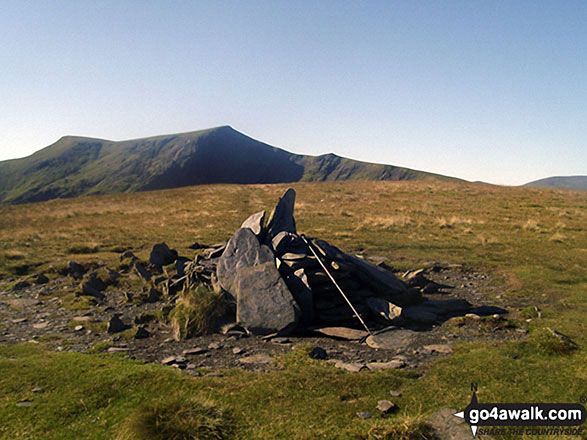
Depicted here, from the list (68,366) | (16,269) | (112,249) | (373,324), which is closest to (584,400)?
(373,324)

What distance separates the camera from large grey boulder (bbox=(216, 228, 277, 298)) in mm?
10094

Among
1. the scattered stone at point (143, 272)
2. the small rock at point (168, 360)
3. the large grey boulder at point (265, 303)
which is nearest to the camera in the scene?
the small rock at point (168, 360)

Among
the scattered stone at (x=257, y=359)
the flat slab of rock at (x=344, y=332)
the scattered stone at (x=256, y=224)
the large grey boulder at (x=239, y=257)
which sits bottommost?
the scattered stone at (x=257, y=359)

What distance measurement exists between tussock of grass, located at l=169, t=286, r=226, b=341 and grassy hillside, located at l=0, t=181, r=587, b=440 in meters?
1.92

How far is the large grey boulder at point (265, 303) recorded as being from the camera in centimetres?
868

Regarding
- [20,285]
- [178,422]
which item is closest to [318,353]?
[178,422]

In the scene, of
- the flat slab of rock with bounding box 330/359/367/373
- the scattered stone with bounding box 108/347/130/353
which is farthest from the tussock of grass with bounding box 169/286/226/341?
the flat slab of rock with bounding box 330/359/367/373

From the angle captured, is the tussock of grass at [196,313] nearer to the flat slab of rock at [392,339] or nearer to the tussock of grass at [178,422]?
the flat slab of rock at [392,339]

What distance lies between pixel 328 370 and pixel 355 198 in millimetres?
34385

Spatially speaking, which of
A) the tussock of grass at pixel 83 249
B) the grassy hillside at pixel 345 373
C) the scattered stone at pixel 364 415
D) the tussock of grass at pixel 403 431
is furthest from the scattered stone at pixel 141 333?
the tussock of grass at pixel 83 249

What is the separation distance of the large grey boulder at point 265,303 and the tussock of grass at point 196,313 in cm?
65

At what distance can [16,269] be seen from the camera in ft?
51.5

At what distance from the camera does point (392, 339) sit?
827cm

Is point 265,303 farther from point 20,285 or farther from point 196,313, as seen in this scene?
point 20,285
